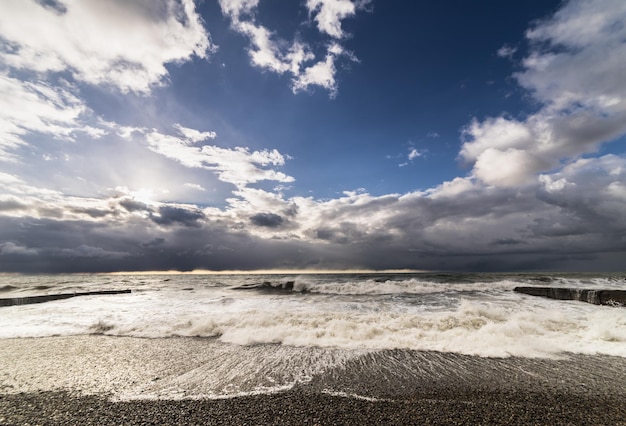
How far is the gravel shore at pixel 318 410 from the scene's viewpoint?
4262 millimetres

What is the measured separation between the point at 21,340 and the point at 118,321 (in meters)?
3.24

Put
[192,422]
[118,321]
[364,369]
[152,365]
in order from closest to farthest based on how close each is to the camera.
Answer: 1. [192,422]
2. [364,369]
3. [152,365]
4. [118,321]

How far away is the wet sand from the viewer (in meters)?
4.43

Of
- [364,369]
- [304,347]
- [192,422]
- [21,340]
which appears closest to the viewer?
[192,422]

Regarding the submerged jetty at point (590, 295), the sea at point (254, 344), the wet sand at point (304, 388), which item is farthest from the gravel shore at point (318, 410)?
the submerged jetty at point (590, 295)

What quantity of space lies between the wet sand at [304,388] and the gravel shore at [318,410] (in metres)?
0.02

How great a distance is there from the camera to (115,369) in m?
6.82

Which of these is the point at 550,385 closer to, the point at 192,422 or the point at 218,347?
the point at 192,422

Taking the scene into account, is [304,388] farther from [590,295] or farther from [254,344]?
[590,295]

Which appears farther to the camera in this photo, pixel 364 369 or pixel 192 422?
pixel 364 369

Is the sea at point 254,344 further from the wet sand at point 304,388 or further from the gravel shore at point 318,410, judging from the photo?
the gravel shore at point 318,410

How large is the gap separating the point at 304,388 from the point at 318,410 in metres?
0.99

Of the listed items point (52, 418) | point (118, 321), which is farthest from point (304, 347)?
point (118, 321)

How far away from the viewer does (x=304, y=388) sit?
5523mm
